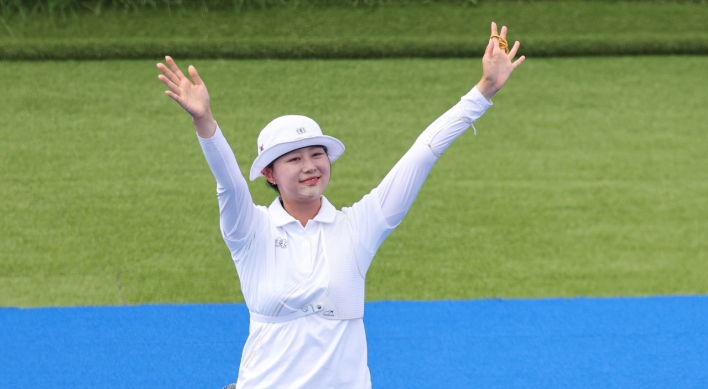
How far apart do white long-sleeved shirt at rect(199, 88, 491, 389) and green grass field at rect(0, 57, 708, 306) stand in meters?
3.04

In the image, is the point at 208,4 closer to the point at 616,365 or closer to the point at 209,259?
the point at 209,259

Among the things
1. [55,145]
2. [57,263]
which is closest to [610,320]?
[57,263]

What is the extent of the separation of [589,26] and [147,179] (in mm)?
5560

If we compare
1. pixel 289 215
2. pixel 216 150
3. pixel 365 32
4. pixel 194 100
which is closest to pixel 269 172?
pixel 289 215

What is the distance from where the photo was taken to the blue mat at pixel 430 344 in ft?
16.9

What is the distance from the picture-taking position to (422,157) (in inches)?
129

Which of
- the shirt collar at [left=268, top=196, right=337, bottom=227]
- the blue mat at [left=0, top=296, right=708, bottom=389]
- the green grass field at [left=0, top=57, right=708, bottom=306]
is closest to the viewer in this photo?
the shirt collar at [left=268, top=196, right=337, bottom=227]

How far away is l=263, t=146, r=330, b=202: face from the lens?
3180 mm

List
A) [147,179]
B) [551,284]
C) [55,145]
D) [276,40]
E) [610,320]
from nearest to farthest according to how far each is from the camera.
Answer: [610,320]
[551,284]
[147,179]
[55,145]
[276,40]

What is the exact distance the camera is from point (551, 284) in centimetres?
642

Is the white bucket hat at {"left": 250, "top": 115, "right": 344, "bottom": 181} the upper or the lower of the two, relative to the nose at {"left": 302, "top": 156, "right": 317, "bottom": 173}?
upper

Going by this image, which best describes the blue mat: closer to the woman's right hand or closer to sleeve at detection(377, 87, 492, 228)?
sleeve at detection(377, 87, 492, 228)

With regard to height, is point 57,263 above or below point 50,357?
above

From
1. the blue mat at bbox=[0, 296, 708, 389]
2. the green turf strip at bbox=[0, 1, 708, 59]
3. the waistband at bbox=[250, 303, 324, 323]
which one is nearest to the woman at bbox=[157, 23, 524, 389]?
the waistband at bbox=[250, 303, 324, 323]
